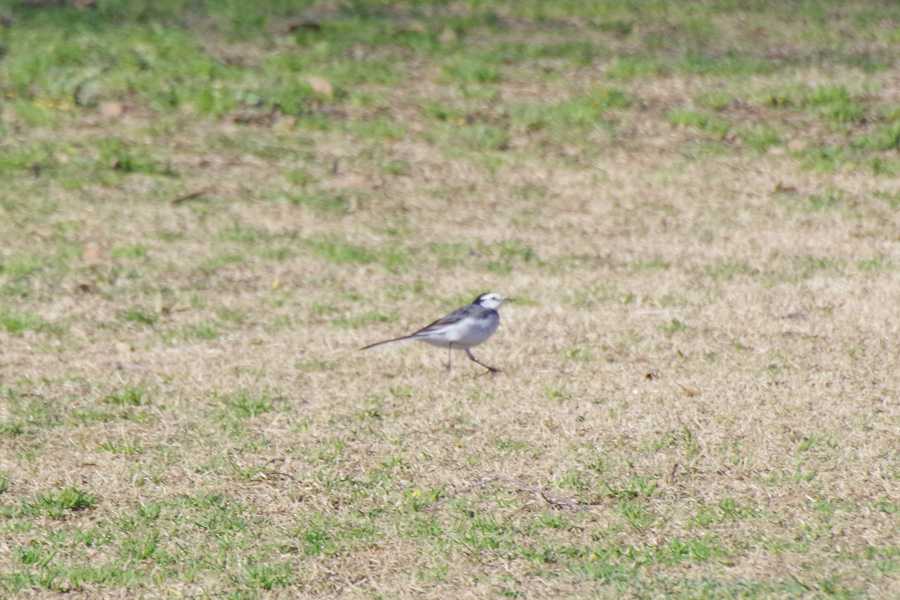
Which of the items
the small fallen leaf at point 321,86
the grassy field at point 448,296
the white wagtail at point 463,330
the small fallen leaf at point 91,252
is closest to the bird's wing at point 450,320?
the white wagtail at point 463,330

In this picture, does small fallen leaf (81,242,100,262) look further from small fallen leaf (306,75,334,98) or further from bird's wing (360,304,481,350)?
small fallen leaf (306,75,334,98)

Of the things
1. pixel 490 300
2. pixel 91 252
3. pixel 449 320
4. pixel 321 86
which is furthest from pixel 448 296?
pixel 321 86

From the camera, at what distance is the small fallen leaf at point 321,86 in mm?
12375

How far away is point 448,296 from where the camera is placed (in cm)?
852

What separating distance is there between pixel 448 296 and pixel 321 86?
473 cm

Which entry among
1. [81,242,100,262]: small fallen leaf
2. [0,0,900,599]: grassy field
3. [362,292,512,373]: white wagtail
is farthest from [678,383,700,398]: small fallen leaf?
[81,242,100,262]: small fallen leaf

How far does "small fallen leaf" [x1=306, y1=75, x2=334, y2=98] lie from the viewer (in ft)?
40.6

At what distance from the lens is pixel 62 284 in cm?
875

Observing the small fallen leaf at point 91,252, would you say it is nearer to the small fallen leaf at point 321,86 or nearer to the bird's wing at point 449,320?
the bird's wing at point 449,320

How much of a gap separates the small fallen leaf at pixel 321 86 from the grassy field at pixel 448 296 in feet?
0.25

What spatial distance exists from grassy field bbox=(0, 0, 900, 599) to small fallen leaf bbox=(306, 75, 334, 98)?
0.08m

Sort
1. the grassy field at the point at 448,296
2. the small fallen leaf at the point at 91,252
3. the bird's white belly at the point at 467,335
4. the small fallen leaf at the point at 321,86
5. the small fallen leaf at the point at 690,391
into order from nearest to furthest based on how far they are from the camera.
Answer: the grassy field at the point at 448,296, the small fallen leaf at the point at 690,391, the bird's white belly at the point at 467,335, the small fallen leaf at the point at 91,252, the small fallen leaf at the point at 321,86

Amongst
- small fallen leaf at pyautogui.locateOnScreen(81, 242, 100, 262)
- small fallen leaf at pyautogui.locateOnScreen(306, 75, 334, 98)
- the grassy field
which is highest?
small fallen leaf at pyautogui.locateOnScreen(306, 75, 334, 98)

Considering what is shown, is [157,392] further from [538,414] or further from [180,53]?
[180,53]
